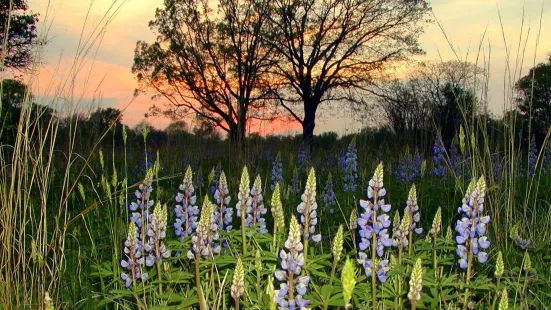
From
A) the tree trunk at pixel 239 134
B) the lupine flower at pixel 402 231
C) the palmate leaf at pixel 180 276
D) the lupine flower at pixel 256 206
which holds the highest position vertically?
the tree trunk at pixel 239 134

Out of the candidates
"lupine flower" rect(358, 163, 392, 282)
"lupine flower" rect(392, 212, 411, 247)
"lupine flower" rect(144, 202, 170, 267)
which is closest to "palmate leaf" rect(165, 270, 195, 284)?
"lupine flower" rect(144, 202, 170, 267)

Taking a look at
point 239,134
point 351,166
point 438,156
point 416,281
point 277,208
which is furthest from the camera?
point 239,134

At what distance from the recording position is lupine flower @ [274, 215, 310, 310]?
1957mm

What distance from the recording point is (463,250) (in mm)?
2672

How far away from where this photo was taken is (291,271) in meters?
2.03

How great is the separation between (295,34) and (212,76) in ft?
16.1

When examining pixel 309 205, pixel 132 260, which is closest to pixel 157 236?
pixel 132 260

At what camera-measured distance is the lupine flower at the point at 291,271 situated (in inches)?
77.0

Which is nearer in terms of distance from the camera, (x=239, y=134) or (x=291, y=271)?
(x=291, y=271)

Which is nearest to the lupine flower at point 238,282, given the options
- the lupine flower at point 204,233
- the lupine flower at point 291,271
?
the lupine flower at point 291,271

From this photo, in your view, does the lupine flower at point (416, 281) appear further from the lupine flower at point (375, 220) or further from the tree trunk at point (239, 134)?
the tree trunk at point (239, 134)

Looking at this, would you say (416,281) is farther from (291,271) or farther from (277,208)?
(277,208)

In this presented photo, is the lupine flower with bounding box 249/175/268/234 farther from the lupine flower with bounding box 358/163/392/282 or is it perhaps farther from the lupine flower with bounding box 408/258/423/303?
the lupine flower with bounding box 408/258/423/303

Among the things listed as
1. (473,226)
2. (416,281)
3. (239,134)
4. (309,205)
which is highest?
(239,134)
